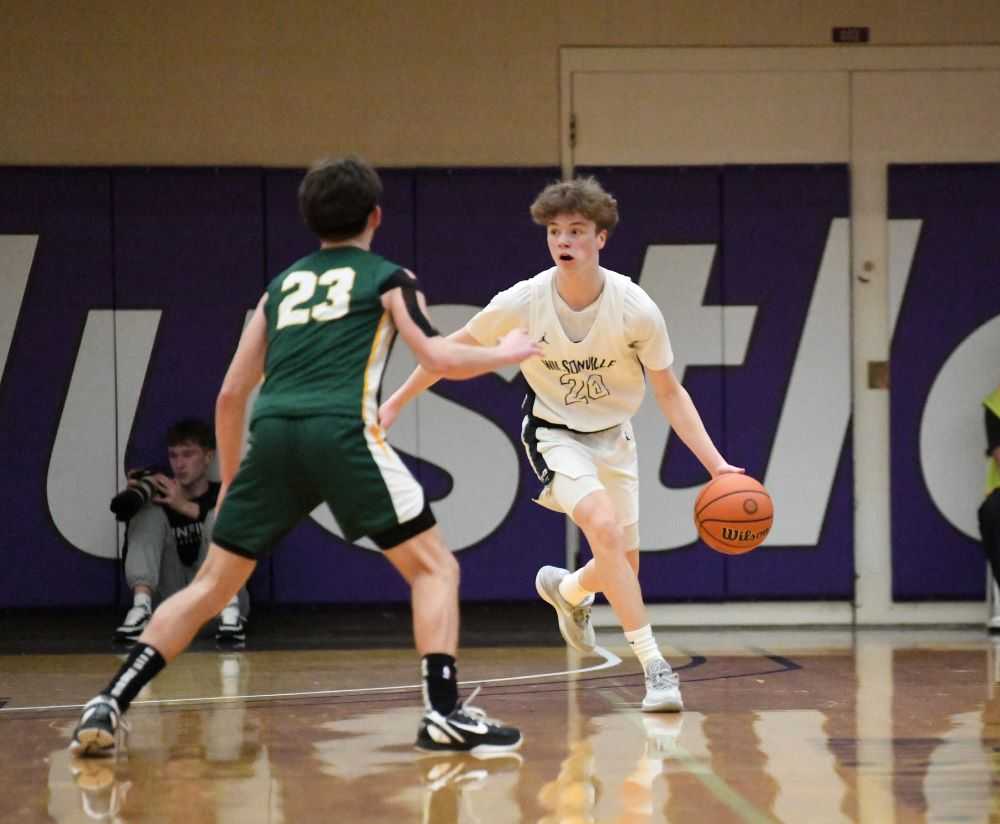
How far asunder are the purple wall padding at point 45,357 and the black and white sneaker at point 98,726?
444cm

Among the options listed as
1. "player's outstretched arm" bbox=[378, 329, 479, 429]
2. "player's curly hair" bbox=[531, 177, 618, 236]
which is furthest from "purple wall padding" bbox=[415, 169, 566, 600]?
"player's curly hair" bbox=[531, 177, 618, 236]

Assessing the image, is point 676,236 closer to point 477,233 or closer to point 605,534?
point 477,233

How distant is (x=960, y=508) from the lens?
8.43 metres

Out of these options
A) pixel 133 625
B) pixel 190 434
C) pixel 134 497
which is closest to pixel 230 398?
pixel 133 625

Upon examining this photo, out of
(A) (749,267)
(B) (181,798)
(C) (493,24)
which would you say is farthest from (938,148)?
(B) (181,798)

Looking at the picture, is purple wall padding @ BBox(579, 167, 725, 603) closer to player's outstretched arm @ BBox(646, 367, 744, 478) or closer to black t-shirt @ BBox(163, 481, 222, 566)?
black t-shirt @ BBox(163, 481, 222, 566)

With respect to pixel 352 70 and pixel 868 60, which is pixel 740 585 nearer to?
pixel 868 60

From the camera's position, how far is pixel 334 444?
402cm

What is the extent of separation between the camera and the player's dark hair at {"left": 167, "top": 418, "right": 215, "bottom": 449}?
7918 mm

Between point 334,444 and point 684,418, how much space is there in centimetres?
162

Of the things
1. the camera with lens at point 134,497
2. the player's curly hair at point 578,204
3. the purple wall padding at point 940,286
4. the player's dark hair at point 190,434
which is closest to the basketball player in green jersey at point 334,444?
the player's curly hair at point 578,204

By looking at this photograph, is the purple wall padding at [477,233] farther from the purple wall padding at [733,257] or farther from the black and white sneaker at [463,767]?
the black and white sneaker at [463,767]

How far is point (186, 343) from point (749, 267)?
3.14 m

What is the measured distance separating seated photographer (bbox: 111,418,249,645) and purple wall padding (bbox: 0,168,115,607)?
77 cm
